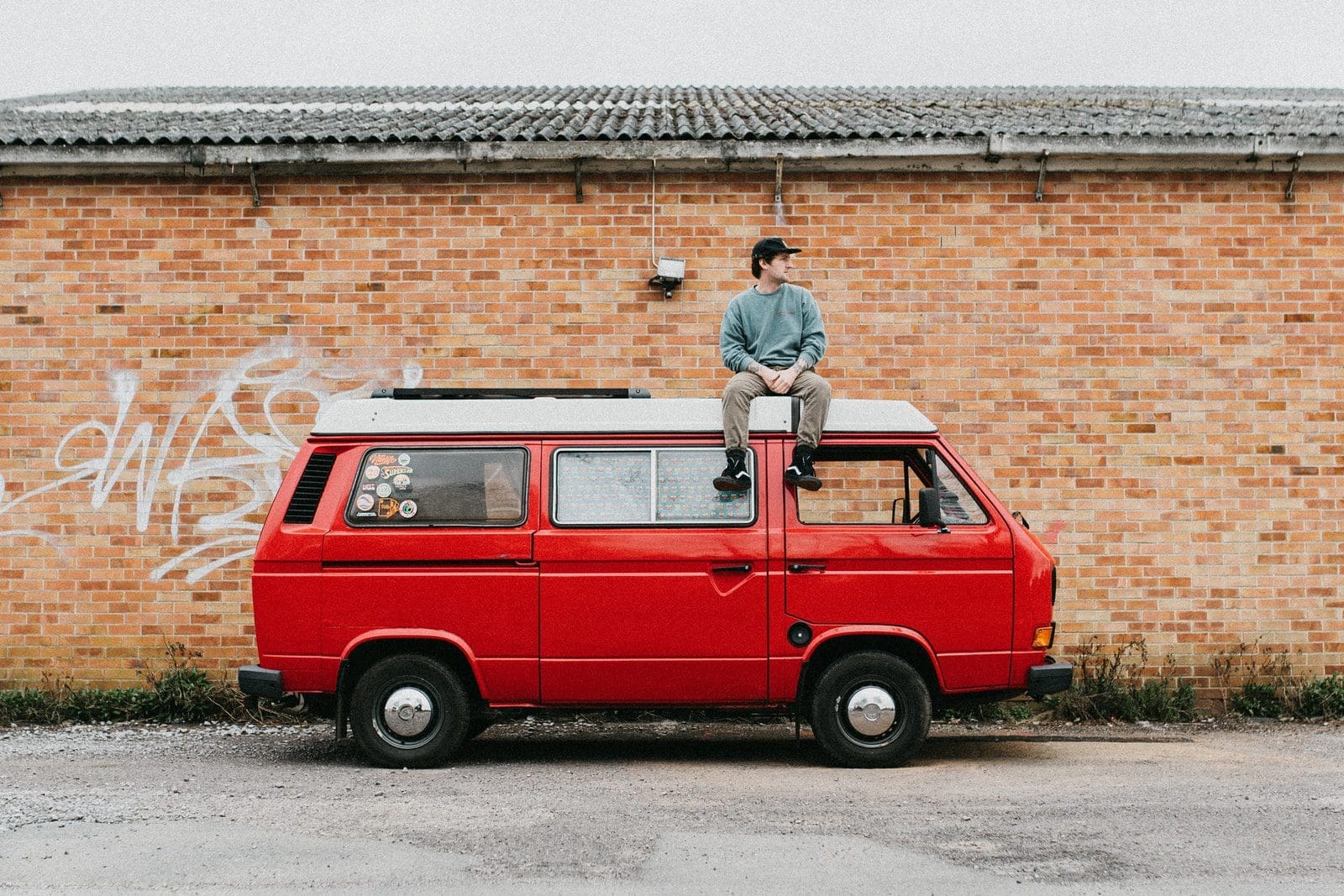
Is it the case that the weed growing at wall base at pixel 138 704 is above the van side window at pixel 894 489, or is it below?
below

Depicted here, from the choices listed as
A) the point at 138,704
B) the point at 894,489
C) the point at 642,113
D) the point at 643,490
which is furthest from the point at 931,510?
the point at 138,704

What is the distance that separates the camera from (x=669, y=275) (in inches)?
345

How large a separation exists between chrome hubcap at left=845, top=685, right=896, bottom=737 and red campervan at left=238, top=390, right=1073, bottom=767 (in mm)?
11

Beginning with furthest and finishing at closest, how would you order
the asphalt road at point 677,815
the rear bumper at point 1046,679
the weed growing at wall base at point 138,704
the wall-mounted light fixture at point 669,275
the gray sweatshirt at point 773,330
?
the wall-mounted light fixture at point 669,275
the weed growing at wall base at point 138,704
the gray sweatshirt at point 773,330
the rear bumper at point 1046,679
the asphalt road at point 677,815

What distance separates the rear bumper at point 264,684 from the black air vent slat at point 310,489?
869 mm

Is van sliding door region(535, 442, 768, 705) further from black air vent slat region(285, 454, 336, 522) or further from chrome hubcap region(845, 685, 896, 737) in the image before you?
black air vent slat region(285, 454, 336, 522)

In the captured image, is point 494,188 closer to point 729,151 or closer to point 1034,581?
point 729,151

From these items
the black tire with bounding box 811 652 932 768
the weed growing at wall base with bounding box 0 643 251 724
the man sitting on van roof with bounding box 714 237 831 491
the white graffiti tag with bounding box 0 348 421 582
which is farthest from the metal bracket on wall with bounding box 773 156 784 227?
the weed growing at wall base with bounding box 0 643 251 724

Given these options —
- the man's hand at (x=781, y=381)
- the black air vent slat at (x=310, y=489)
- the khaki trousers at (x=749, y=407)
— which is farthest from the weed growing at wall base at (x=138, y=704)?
the man's hand at (x=781, y=381)

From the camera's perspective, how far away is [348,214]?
8.95m

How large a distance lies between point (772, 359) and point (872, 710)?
7.05 feet

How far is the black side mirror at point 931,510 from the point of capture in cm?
670

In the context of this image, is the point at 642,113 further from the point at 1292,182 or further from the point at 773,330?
the point at 1292,182

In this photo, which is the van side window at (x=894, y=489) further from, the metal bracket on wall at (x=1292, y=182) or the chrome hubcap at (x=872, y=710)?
the metal bracket on wall at (x=1292, y=182)
